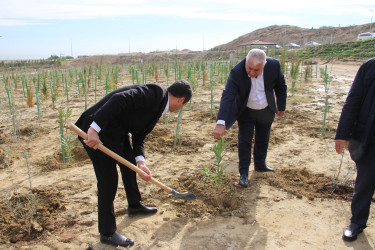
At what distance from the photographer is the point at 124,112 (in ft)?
7.37

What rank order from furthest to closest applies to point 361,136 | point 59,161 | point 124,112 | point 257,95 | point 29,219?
point 59,161
point 257,95
point 29,219
point 361,136
point 124,112

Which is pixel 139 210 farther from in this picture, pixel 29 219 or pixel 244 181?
pixel 244 181

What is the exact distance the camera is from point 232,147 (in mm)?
4688

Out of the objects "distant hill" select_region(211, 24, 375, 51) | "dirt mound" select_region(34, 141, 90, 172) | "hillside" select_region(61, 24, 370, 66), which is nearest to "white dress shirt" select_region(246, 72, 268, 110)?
"dirt mound" select_region(34, 141, 90, 172)

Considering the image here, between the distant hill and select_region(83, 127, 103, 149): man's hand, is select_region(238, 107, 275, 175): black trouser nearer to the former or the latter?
select_region(83, 127, 103, 149): man's hand

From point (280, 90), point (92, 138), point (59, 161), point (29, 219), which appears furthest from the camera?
point (59, 161)

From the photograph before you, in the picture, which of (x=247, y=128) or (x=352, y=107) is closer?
(x=352, y=107)

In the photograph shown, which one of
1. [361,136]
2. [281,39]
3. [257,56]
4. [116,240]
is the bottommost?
[116,240]

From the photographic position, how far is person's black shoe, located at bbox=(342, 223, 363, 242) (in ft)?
7.98

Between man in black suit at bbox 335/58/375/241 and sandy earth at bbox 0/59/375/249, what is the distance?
0.68ft

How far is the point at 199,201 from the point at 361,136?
1.52 m

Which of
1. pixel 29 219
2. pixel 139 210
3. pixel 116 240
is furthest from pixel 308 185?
pixel 29 219

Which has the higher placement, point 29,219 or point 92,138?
point 92,138

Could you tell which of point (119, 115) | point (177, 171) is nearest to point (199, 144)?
point (177, 171)
